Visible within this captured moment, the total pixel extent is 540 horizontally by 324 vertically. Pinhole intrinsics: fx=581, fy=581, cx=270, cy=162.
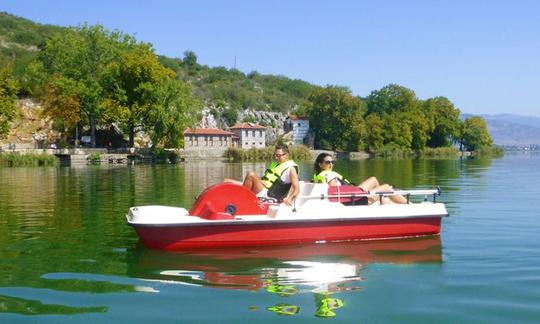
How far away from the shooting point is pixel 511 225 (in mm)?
11805

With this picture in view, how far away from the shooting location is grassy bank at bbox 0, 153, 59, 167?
47.0 metres

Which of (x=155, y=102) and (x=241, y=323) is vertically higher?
(x=155, y=102)

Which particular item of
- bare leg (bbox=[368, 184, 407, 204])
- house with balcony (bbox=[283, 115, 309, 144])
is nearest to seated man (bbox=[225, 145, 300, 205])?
bare leg (bbox=[368, 184, 407, 204])

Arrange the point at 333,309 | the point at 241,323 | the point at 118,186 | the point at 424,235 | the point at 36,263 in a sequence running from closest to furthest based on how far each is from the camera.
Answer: the point at 241,323
the point at 333,309
the point at 36,263
the point at 424,235
the point at 118,186

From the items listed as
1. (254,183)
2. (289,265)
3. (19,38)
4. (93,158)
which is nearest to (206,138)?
(93,158)

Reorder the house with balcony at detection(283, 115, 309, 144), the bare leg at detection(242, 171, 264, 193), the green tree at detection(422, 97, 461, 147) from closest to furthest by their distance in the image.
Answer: the bare leg at detection(242, 171, 264, 193)
the house with balcony at detection(283, 115, 309, 144)
the green tree at detection(422, 97, 461, 147)

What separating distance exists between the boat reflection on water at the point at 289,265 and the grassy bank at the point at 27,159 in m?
42.2

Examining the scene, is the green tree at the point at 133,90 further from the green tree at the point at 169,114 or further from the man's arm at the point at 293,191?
the man's arm at the point at 293,191

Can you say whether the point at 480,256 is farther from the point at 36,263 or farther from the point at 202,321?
the point at 36,263

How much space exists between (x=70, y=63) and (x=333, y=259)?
58.1m

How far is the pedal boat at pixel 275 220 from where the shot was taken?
882 cm

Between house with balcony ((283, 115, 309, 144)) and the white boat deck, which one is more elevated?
house with balcony ((283, 115, 309, 144))

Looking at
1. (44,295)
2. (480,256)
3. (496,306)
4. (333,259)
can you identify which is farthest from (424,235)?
(44,295)

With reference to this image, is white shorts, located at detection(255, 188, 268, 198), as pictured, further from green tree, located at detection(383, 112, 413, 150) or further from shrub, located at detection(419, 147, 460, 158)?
shrub, located at detection(419, 147, 460, 158)
